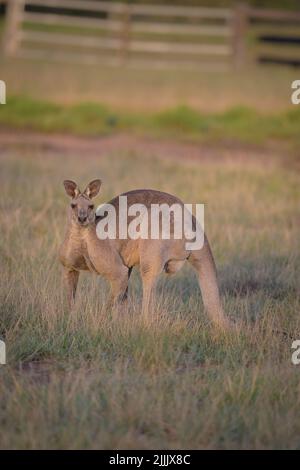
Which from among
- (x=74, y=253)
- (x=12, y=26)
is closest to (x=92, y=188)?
(x=74, y=253)

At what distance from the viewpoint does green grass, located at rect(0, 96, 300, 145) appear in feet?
44.3

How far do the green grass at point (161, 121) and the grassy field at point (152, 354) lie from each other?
18.0 feet

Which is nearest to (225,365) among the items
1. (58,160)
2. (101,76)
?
(58,160)

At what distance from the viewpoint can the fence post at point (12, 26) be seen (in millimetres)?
16784

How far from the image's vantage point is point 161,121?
14008 millimetres

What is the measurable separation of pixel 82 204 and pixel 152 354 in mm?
1018

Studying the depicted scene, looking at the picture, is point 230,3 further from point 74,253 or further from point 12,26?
point 74,253

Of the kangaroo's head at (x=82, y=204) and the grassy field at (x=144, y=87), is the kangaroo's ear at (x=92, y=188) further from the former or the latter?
the grassy field at (x=144, y=87)

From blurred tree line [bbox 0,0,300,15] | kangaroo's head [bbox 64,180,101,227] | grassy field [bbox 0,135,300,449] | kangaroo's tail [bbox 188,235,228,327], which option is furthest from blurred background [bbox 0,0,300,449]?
blurred tree line [bbox 0,0,300,15]

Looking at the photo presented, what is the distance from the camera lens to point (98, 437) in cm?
375

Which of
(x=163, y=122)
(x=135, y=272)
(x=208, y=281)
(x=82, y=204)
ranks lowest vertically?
(x=208, y=281)

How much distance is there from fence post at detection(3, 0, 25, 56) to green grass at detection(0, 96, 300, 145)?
283 centimetres

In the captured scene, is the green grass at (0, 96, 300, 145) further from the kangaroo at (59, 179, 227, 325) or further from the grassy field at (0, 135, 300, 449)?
the kangaroo at (59, 179, 227, 325)


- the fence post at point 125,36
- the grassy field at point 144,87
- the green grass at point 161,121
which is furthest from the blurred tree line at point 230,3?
the green grass at point 161,121
